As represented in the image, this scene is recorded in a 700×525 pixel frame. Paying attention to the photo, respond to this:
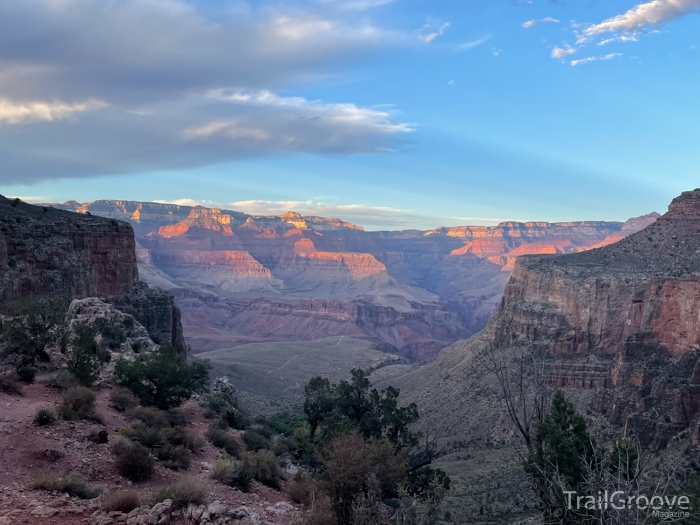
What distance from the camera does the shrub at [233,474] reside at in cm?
1606

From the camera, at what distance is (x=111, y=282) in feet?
162

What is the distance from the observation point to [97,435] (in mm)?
16250

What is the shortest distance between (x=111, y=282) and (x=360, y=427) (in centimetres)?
3198

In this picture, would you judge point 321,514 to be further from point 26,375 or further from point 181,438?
point 26,375

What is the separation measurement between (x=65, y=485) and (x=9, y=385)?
703cm

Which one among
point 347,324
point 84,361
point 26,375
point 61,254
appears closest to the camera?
point 26,375

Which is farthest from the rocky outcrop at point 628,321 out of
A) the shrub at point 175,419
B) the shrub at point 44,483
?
the shrub at point 44,483

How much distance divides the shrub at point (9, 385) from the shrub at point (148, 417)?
3.33m

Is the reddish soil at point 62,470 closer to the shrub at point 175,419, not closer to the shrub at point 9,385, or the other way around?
the shrub at point 9,385

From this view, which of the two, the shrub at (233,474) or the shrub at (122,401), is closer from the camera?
the shrub at (233,474)

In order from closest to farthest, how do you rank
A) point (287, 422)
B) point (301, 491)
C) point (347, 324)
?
1. point (301, 491)
2. point (287, 422)
3. point (347, 324)

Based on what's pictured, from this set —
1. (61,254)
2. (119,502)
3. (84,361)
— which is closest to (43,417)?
(119,502)

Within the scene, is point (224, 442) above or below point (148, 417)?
below

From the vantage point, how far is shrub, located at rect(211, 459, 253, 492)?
1606cm
